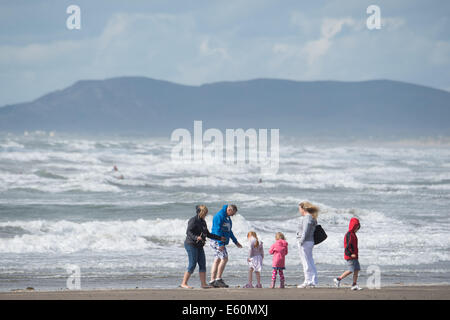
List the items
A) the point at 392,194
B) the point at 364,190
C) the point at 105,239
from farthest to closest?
the point at 364,190 < the point at 392,194 < the point at 105,239

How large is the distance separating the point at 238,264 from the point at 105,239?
4.13 metres

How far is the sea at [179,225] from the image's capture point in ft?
41.1

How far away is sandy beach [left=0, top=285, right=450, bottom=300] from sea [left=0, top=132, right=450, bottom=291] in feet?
4.05

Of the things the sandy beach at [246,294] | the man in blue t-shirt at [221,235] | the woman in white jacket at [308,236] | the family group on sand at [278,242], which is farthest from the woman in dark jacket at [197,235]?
the woman in white jacket at [308,236]

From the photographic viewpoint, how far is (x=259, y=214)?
23.2m

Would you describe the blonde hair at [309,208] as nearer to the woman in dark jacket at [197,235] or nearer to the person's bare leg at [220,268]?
the woman in dark jacket at [197,235]

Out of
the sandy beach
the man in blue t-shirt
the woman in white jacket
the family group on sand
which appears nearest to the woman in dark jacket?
the family group on sand

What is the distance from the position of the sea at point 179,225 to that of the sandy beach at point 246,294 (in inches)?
48.5

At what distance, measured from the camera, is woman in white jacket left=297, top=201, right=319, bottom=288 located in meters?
9.88

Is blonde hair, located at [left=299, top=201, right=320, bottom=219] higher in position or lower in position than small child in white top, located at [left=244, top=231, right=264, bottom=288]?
higher

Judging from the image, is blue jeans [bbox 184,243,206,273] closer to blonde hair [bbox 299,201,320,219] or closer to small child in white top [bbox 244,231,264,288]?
small child in white top [bbox 244,231,264,288]

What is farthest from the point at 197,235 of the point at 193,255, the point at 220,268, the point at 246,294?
the point at 246,294
